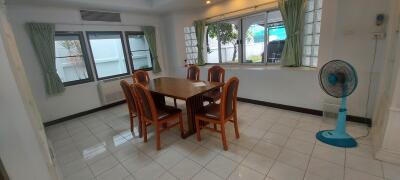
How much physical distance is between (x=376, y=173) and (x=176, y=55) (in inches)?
171

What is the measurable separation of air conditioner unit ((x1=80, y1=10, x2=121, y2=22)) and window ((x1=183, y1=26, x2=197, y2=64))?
1687mm

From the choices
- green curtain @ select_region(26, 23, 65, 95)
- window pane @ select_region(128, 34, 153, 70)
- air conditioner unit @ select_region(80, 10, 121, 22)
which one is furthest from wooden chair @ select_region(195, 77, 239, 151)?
air conditioner unit @ select_region(80, 10, 121, 22)

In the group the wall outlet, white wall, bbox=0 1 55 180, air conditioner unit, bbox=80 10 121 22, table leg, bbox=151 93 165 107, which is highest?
air conditioner unit, bbox=80 10 121 22

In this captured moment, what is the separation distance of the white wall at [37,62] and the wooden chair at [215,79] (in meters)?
2.57

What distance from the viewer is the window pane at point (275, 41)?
333 centimetres

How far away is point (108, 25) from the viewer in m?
4.02

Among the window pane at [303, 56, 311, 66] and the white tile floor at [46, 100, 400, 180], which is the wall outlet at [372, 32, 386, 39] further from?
the white tile floor at [46, 100, 400, 180]

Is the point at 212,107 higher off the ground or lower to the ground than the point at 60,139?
higher

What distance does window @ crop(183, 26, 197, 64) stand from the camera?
4.82 meters

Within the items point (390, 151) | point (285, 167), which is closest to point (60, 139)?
point (285, 167)

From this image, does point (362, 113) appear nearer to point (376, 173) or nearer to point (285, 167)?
point (376, 173)

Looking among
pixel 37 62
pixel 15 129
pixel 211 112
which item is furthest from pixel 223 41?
pixel 15 129

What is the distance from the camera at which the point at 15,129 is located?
0.37 metres

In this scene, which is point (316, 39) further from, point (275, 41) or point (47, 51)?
point (47, 51)
